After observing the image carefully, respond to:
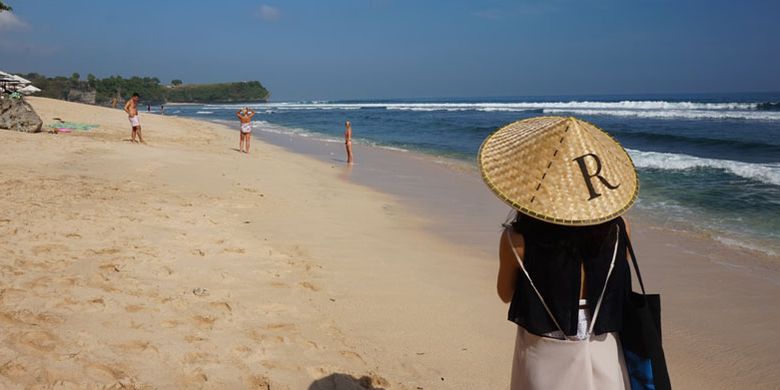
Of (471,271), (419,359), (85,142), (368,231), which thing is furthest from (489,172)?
(85,142)

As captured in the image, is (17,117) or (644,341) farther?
(17,117)

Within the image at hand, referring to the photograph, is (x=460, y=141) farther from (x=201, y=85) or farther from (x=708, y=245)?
(x=201, y=85)

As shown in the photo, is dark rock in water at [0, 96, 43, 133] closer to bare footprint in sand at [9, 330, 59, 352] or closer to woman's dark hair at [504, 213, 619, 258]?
bare footprint in sand at [9, 330, 59, 352]

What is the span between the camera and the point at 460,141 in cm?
2238

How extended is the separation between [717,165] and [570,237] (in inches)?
548

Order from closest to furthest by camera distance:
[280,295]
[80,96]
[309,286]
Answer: [280,295]
[309,286]
[80,96]

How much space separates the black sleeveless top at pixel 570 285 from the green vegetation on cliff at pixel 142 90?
80316 millimetres

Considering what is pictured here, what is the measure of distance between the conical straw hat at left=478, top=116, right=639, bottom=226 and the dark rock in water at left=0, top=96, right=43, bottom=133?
53.8 feet

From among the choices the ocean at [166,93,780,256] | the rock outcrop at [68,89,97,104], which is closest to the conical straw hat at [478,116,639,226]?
the ocean at [166,93,780,256]

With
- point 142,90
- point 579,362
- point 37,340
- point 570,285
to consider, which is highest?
point 142,90

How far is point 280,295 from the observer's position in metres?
4.16

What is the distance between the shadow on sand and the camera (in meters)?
2.98

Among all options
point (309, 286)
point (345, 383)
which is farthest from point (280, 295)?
point (345, 383)

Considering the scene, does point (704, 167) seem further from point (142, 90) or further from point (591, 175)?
point (142, 90)
